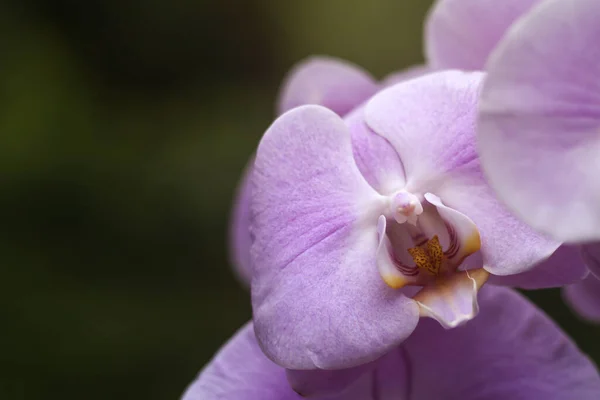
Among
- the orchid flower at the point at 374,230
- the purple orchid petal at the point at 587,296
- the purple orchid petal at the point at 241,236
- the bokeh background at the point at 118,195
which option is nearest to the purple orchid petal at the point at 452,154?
the orchid flower at the point at 374,230

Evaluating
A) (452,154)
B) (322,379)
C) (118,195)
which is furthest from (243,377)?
(118,195)

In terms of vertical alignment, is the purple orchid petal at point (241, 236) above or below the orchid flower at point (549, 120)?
below

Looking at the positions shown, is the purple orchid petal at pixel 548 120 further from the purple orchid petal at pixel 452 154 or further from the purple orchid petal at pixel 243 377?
the purple orchid petal at pixel 243 377

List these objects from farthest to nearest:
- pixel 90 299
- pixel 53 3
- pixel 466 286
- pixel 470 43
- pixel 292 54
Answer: pixel 292 54
pixel 53 3
pixel 90 299
pixel 470 43
pixel 466 286

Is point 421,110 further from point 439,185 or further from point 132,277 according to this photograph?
point 132,277

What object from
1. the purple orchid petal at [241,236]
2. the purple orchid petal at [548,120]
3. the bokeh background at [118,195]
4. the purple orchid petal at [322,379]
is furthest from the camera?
the bokeh background at [118,195]

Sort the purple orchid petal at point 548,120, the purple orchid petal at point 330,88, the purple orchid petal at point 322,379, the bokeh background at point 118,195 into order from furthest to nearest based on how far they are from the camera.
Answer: the bokeh background at point 118,195 → the purple orchid petal at point 330,88 → the purple orchid petal at point 322,379 → the purple orchid petal at point 548,120

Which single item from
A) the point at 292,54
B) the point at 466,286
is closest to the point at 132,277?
the point at 292,54

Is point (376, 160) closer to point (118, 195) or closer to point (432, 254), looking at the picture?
point (432, 254)
